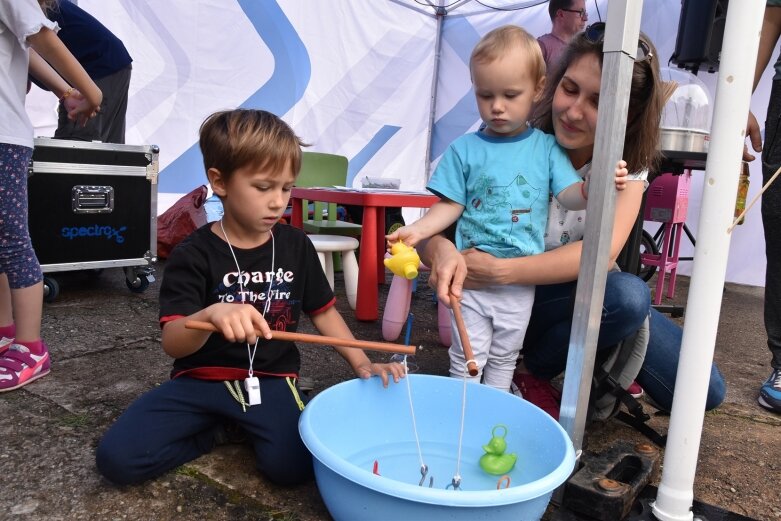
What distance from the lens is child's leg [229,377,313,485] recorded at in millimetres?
1080

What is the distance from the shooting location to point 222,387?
119 cm

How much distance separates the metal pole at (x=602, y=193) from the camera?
0.86m

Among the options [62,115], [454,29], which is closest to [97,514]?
[62,115]

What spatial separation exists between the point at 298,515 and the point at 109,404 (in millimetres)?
649

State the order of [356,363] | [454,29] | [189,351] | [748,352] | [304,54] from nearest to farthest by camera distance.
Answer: [189,351] < [356,363] < [748,352] < [304,54] < [454,29]

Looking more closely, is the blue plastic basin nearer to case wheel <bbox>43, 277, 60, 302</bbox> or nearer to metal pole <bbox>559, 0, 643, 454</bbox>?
metal pole <bbox>559, 0, 643, 454</bbox>

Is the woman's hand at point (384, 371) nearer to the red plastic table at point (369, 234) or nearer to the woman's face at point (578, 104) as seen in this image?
the woman's face at point (578, 104)

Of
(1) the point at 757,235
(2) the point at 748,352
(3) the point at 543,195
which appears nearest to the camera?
(3) the point at 543,195

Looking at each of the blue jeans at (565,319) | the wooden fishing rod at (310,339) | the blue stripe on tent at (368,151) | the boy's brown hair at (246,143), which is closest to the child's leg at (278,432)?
the wooden fishing rod at (310,339)

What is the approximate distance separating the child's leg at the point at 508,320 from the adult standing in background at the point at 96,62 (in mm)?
1934

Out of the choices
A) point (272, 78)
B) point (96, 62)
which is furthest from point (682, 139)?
point (272, 78)

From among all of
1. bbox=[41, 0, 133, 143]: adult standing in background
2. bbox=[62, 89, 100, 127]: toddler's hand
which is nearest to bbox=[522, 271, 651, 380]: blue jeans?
bbox=[62, 89, 100, 127]: toddler's hand

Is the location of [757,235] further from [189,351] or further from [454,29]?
[189,351]

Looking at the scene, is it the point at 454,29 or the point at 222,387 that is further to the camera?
the point at 454,29
